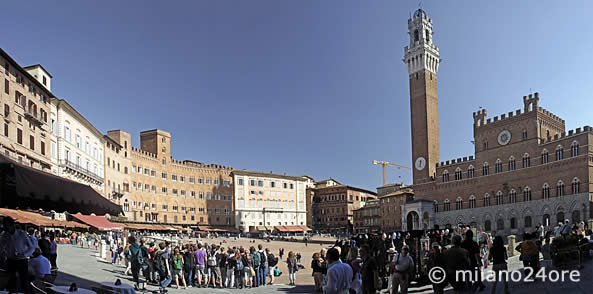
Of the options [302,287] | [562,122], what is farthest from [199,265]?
[562,122]

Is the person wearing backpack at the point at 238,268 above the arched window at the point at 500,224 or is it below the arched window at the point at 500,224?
above

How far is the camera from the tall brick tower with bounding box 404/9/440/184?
6506 centimetres

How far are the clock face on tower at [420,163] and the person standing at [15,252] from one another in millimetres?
59713

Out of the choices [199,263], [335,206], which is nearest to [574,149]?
[199,263]

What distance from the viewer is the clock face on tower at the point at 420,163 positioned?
65.1m

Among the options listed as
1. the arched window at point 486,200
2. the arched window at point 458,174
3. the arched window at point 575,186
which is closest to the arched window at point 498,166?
the arched window at point 486,200

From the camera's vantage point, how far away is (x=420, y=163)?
6569cm

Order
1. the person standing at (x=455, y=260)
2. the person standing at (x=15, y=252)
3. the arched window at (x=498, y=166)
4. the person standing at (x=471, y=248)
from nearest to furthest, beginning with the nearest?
the person standing at (x=15, y=252)
the person standing at (x=455, y=260)
the person standing at (x=471, y=248)
the arched window at (x=498, y=166)

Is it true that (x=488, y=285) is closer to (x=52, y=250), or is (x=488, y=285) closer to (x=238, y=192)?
(x=52, y=250)

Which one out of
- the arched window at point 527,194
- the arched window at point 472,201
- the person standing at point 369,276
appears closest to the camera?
the person standing at point 369,276

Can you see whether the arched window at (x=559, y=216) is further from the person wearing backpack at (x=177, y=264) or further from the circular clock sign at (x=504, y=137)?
the person wearing backpack at (x=177, y=264)

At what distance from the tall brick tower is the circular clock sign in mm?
10563

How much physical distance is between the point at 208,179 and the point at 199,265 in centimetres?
6998

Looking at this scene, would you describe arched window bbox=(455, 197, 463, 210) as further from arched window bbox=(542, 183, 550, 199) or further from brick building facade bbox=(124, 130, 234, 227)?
brick building facade bbox=(124, 130, 234, 227)
